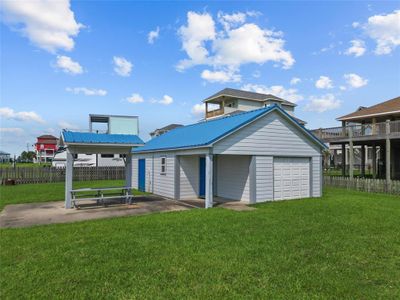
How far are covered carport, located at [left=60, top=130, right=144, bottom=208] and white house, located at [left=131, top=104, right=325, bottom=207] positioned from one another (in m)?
2.46

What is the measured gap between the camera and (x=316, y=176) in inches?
640

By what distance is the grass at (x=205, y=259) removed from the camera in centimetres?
470

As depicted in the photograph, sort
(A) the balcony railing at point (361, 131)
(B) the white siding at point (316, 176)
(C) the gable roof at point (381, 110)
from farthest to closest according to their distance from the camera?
1. (C) the gable roof at point (381, 110)
2. (A) the balcony railing at point (361, 131)
3. (B) the white siding at point (316, 176)

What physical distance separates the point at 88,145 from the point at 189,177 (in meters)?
5.47

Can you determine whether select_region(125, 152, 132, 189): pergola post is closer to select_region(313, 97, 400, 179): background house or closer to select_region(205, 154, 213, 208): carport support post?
select_region(205, 154, 213, 208): carport support post

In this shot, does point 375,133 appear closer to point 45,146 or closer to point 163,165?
point 163,165

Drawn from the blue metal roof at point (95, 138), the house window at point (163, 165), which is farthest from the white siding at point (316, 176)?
the blue metal roof at point (95, 138)

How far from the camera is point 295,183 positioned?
15508 mm

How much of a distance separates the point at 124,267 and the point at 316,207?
362 inches

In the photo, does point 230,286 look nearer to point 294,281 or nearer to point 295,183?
point 294,281

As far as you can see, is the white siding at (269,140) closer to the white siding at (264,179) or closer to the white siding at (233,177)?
the white siding at (264,179)

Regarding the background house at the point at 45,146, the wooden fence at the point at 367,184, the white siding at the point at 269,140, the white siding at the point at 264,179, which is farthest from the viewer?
the background house at the point at 45,146

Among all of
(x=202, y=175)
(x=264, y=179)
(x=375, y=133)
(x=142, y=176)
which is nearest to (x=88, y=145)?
(x=202, y=175)

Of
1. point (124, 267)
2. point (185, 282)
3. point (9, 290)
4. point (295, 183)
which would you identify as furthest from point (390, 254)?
point (295, 183)
